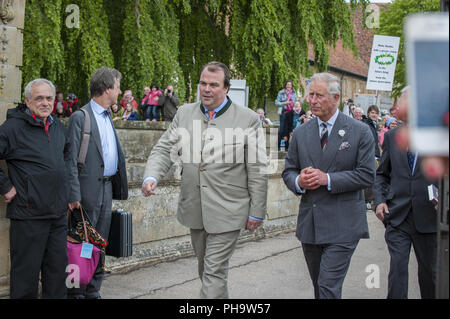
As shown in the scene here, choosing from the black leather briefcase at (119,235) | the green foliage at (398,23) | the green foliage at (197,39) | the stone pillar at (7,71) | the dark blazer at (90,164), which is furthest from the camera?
the green foliage at (398,23)

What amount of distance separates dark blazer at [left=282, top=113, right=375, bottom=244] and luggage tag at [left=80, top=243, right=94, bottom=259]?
1.80 meters

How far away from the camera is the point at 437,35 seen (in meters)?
1.74

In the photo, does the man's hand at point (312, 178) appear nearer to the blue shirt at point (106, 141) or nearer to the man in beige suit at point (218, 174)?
the man in beige suit at point (218, 174)

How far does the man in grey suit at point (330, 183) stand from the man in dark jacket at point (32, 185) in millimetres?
1863

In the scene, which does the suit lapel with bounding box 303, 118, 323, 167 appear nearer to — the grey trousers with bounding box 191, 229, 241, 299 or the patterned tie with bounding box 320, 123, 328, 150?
the patterned tie with bounding box 320, 123, 328, 150

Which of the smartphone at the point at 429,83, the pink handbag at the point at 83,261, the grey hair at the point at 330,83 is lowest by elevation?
the pink handbag at the point at 83,261

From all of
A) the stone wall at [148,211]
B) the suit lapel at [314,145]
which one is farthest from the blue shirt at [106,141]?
the suit lapel at [314,145]

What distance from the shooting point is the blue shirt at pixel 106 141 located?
18.7ft

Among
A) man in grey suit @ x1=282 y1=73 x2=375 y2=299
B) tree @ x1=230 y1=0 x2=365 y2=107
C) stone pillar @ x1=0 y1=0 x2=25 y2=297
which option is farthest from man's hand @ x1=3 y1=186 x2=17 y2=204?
tree @ x1=230 y1=0 x2=365 y2=107

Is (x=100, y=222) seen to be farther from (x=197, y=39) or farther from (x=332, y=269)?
(x=197, y=39)

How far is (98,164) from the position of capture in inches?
220

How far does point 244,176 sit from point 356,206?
0.84 meters

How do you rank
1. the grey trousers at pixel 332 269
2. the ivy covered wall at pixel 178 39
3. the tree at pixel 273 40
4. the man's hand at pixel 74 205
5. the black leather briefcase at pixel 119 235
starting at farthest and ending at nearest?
1. the tree at pixel 273 40
2. the ivy covered wall at pixel 178 39
3. the black leather briefcase at pixel 119 235
4. the man's hand at pixel 74 205
5. the grey trousers at pixel 332 269
